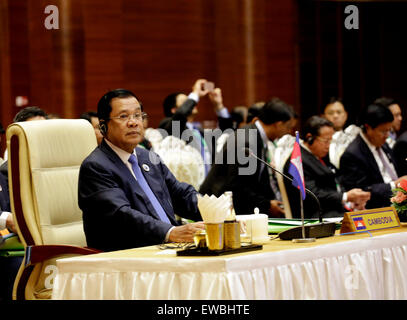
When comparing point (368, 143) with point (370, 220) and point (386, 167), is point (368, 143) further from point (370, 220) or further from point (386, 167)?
point (370, 220)

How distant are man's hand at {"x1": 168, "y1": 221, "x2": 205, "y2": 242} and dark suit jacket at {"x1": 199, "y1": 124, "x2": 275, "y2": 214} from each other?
1941mm

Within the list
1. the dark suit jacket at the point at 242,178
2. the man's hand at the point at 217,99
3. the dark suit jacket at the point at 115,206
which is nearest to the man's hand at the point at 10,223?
the dark suit jacket at the point at 115,206

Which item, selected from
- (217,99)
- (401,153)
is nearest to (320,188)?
(401,153)

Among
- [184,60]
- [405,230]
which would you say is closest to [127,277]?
[405,230]

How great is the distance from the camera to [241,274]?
2555mm

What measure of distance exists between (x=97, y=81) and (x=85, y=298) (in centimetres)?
513

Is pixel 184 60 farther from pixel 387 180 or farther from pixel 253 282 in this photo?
pixel 253 282

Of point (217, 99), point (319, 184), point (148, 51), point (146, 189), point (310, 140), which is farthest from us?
point (148, 51)

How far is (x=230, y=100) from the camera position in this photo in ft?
27.7

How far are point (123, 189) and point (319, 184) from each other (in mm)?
2229

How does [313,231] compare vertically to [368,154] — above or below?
below

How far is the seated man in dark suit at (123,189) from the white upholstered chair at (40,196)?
255mm

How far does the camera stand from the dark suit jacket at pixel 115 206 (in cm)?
325

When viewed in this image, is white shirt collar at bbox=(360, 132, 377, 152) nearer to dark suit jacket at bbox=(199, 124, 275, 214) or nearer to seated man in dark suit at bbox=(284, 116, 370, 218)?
seated man in dark suit at bbox=(284, 116, 370, 218)
